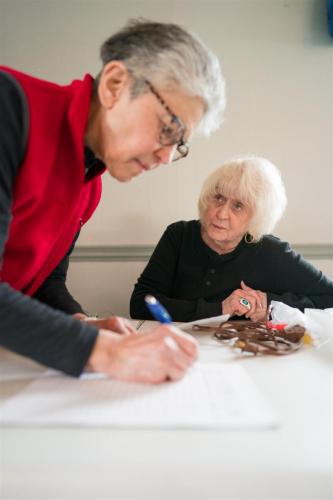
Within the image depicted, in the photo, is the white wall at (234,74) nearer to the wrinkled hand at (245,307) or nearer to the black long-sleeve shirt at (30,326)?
the wrinkled hand at (245,307)

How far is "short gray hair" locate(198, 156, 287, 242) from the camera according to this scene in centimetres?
145

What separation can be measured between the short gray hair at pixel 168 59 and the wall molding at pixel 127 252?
120 cm

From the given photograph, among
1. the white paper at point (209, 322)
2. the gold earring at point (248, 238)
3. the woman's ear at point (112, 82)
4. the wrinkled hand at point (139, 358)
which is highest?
the woman's ear at point (112, 82)

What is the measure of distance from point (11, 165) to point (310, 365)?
0.67 meters

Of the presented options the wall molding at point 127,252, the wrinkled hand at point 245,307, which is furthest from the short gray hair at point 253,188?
the wall molding at point 127,252

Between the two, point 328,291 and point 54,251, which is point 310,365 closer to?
point 54,251

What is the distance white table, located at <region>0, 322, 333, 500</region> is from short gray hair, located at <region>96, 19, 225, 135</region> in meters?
0.57

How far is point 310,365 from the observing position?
0.75m

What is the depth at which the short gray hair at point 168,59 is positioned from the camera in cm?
67

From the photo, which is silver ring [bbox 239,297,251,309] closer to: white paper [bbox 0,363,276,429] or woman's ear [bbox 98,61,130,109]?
white paper [bbox 0,363,276,429]

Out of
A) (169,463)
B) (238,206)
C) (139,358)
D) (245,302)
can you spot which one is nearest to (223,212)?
(238,206)

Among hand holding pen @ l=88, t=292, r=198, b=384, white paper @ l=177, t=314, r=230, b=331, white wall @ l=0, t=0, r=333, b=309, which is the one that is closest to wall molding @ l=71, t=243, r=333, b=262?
white wall @ l=0, t=0, r=333, b=309

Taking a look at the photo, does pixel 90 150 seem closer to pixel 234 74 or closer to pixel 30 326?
pixel 30 326

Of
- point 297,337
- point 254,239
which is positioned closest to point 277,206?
point 254,239
